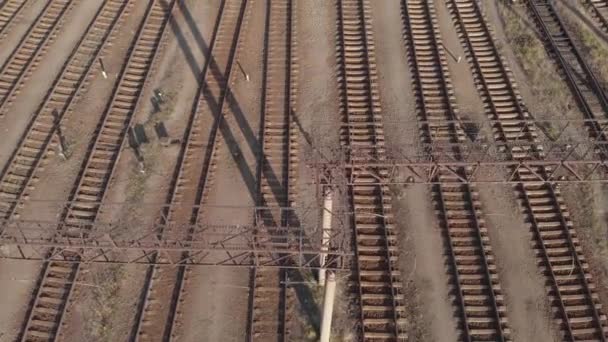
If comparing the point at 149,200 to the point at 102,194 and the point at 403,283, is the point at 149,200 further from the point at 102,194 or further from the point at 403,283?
the point at 403,283

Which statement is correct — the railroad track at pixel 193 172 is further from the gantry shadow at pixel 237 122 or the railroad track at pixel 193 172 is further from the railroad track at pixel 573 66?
the railroad track at pixel 573 66

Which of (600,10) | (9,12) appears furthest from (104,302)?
(600,10)

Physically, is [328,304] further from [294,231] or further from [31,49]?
[31,49]

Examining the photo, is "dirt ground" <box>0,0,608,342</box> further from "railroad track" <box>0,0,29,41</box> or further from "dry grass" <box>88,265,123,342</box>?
"railroad track" <box>0,0,29,41</box>

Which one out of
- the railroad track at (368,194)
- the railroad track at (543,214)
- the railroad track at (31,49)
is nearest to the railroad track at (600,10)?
the railroad track at (543,214)

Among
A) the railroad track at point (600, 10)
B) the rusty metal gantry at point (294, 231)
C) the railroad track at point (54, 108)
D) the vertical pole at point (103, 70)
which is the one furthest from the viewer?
the railroad track at point (600, 10)

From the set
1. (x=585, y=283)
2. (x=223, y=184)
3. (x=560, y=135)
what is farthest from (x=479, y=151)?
(x=223, y=184)
